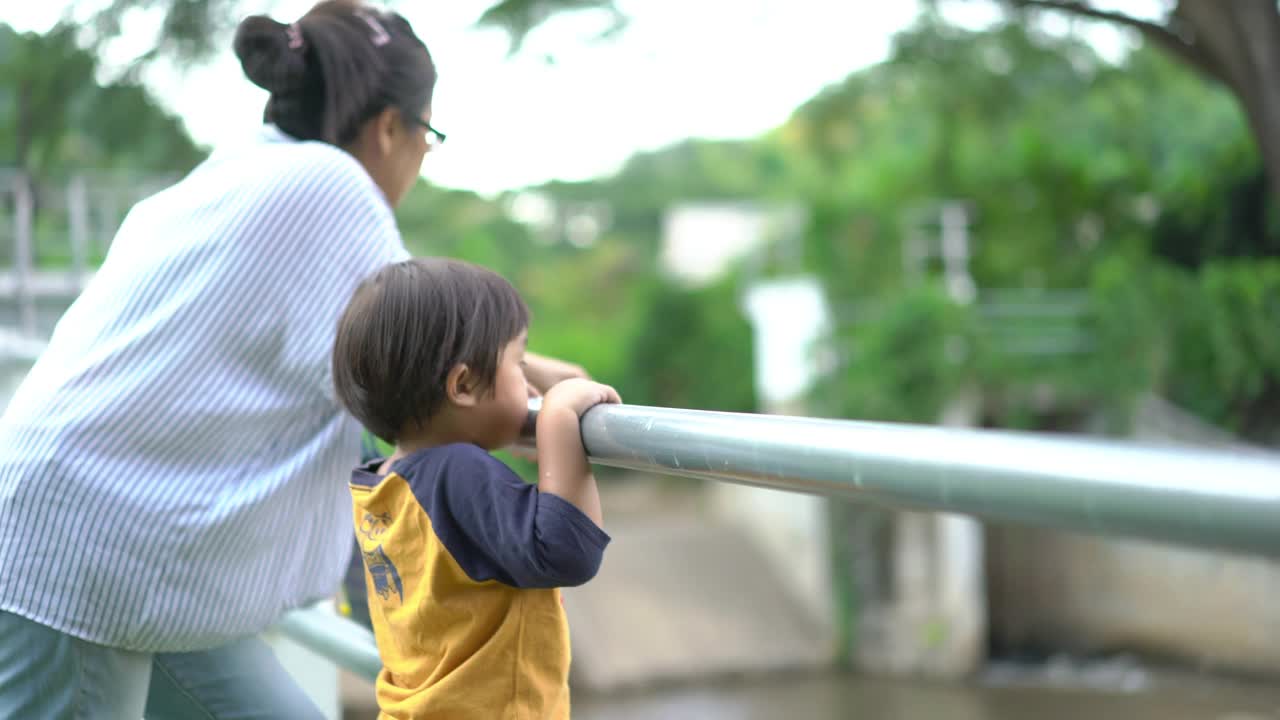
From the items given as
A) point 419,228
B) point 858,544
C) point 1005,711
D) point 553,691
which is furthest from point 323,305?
point 419,228

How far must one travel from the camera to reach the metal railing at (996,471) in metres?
0.44

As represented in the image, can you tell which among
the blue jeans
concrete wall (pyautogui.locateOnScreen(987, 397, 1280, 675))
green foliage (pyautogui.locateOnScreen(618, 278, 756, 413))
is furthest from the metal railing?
green foliage (pyautogui.locateOnScreen(618, 278, 756, 413))

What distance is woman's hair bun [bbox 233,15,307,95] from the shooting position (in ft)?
4.28

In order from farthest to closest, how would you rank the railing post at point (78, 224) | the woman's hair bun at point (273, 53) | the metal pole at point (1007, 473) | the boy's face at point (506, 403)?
the railing post at point (78, 224) → the woman's hair bun at point (273, 53) → the boy's face at point (506, 403) → the metal pole at point (1007, 473)

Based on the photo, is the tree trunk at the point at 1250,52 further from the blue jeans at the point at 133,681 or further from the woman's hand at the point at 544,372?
the blue jeans at the point at 133,681

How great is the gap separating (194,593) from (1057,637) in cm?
1265

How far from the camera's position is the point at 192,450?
1.13m

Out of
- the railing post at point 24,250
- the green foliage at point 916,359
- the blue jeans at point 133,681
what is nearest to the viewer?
the blue jeans at point 133,681

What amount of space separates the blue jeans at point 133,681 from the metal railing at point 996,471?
1.98ft

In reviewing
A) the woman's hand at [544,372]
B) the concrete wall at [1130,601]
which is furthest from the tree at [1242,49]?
the woman's hand at [544,372]

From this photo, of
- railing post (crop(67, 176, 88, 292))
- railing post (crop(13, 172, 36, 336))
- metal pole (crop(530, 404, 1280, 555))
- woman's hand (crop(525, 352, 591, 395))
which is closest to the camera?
metal pole (crop(530, 404, 1280, 555))

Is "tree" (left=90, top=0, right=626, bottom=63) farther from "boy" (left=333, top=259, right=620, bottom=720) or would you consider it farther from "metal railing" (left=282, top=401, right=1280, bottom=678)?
"metal railing" (left=282, top=401, right=1280, bottom=678)

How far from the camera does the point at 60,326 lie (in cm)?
121

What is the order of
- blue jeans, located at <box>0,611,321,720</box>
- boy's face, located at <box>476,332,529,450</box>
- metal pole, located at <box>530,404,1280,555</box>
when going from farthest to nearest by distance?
1. blue jeans, located at <box>0,611,321,720</box>
2. boy's face, located at <box>476,332,529,450</box>
3. metal pole, located at <box>530,404,1280,555</box>
